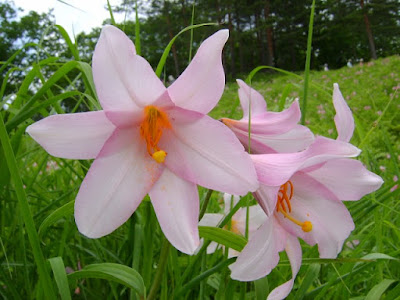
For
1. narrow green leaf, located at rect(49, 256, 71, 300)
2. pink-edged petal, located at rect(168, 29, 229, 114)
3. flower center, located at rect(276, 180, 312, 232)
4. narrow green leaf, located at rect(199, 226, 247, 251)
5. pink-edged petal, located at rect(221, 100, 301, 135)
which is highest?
pink-edged petal, located at rect(168, 29, 229, 114)

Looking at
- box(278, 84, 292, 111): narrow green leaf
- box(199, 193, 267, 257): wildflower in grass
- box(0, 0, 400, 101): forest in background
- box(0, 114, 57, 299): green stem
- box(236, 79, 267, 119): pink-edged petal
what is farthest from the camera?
box(0, 0, 400, 101): forest in background

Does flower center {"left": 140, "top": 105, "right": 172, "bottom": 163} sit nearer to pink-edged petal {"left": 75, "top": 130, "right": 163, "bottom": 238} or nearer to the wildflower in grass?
pink-edged petal {"left": 75, "top": 130, "right": 163, "bottom": 238}

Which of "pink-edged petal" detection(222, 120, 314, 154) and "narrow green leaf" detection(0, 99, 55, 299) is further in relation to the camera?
"pink-edged petal" detection(222, 120, 314, 154)

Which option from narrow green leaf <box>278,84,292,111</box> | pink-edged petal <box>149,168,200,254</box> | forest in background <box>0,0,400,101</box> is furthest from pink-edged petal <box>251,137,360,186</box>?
forest in background <box>0,0,400,101</box>

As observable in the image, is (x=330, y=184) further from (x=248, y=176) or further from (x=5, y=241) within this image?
(x=5, y=241)

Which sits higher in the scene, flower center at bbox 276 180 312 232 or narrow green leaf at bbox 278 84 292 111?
narrow green leaf at bbox 278 84 292 111

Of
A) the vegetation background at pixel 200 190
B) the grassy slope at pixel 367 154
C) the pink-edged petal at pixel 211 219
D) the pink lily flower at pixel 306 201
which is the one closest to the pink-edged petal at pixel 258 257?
the pink lily flower at pixel 306 201
